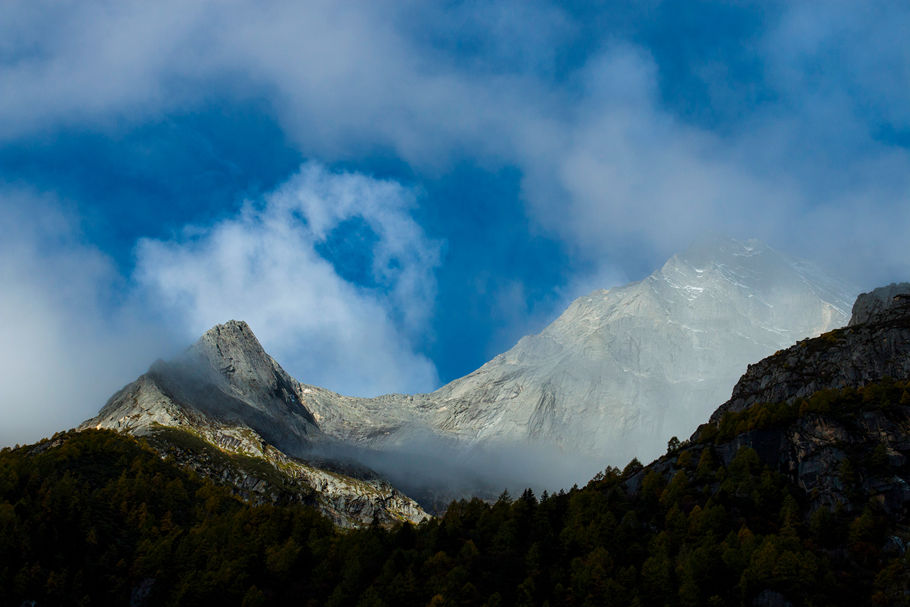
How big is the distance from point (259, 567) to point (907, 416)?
479 feet

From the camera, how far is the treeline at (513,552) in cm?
12062

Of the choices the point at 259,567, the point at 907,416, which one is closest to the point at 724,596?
the point at 907,416

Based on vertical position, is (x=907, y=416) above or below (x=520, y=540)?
above

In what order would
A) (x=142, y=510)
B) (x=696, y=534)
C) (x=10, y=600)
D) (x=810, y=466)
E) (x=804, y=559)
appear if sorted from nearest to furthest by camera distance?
(x=804, y=559), (x=10, y=600), (x=696, y=534), (x=810, y=466), (x=142, y=510)

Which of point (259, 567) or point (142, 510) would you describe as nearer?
point (259, 567)

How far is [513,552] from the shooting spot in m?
149

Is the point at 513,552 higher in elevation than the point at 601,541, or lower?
lower

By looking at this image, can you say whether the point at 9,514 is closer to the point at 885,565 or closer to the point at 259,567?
the point at 259,567

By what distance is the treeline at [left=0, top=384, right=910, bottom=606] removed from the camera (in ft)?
396

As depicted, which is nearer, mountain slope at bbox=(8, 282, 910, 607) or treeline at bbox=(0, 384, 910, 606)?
treeline at bbox=(0, 384, 910, 606)

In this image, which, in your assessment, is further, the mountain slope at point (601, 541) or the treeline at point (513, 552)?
the mountain slope at point (601, 541)

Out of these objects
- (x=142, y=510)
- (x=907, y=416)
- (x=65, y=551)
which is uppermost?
(x=907, y=416)

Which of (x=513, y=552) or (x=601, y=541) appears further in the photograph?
(x=513, y=552)

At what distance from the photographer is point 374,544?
6073 inches
